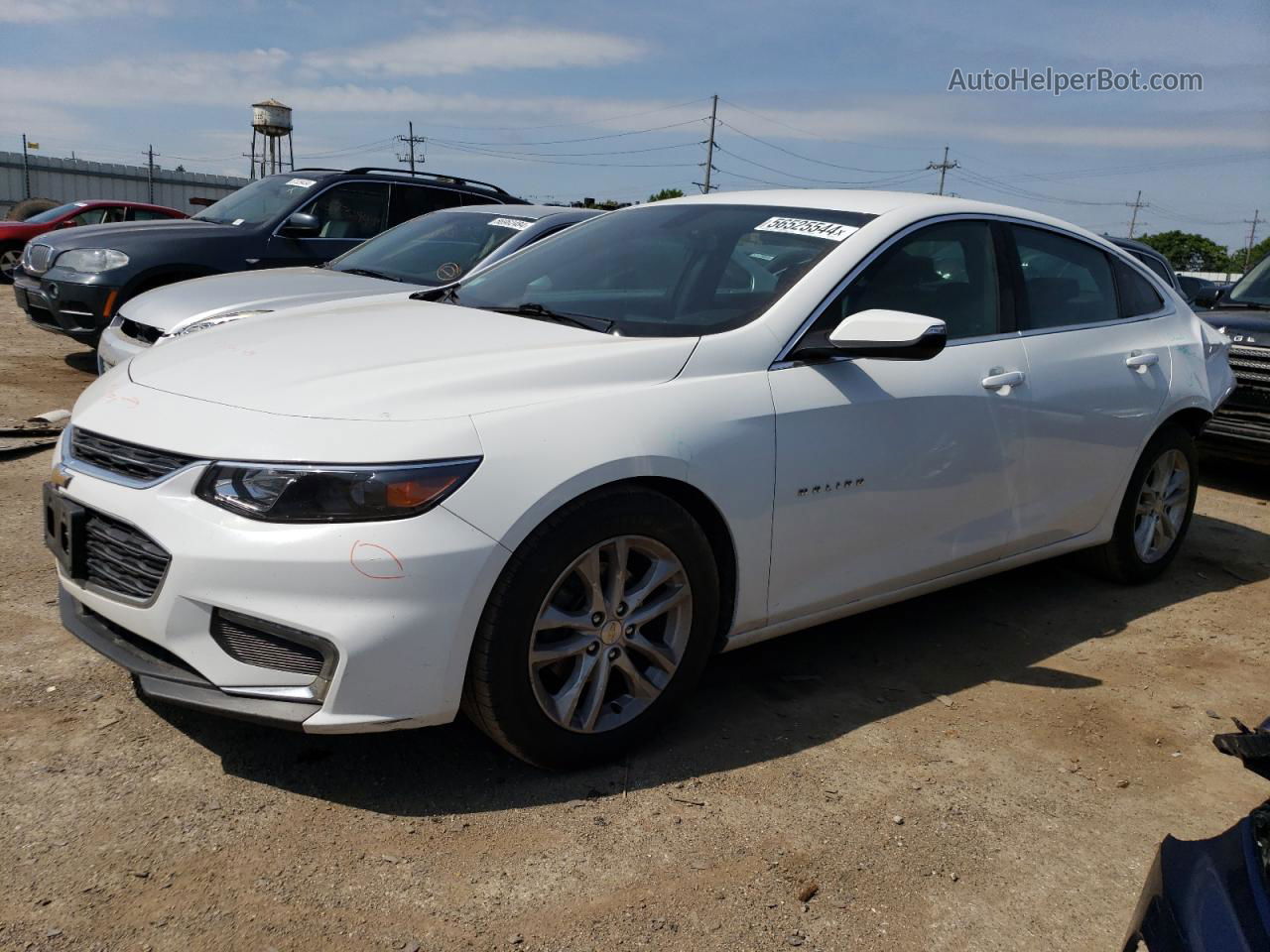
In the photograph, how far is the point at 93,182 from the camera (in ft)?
138

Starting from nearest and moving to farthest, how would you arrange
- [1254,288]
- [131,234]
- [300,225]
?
1. [1254,288]
2. [131,234]
3. [300,225]

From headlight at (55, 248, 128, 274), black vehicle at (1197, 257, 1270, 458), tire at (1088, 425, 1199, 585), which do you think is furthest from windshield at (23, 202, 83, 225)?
tire at (1088, 425, 1199, 585)

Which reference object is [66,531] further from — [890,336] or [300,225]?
[300,225]

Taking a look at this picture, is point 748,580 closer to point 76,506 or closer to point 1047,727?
point 1047,727

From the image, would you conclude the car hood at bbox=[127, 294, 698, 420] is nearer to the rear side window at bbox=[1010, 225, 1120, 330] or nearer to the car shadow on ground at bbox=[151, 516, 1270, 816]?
the car shadow on ground at bbox=[151, 516, 1270, 816]

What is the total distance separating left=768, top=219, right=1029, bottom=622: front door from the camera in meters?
3.40

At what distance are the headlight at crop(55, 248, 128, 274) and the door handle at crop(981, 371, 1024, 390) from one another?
6.57 meters

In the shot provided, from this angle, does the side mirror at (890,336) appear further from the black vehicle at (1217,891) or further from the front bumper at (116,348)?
the front bumper at (116,348)

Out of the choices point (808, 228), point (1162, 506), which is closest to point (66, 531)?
point (808, 228)

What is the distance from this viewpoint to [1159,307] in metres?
5.06

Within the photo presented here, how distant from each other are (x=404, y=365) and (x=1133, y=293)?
134 inches

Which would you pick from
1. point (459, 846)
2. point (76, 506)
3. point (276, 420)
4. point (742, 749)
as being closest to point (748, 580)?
point (742, 749)

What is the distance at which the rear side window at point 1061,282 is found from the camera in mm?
4344

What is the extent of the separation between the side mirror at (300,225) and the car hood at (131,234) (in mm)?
351
